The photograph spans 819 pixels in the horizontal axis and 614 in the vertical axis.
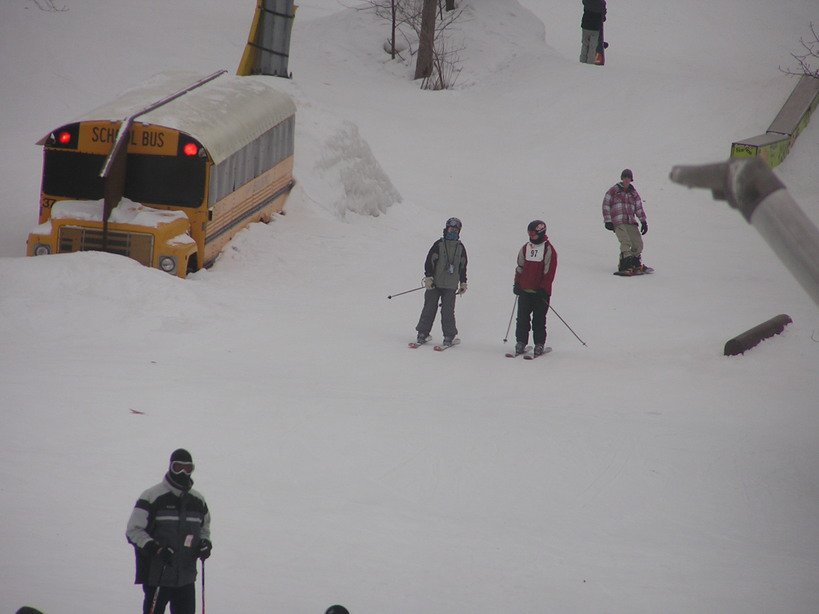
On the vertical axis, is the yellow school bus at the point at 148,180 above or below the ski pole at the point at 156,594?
below

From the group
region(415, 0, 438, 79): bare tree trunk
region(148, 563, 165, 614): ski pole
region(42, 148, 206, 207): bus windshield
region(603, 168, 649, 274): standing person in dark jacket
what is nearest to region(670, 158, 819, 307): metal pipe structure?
region(148, 563, 165, 614): ski pole

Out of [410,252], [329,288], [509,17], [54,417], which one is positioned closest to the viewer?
[54,417]

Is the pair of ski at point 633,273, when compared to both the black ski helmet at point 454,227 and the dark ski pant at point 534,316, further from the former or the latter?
the black ski helmet at point 454,227

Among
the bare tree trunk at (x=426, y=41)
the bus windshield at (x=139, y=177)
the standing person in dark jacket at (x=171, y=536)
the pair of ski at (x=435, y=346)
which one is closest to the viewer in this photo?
the standing person in dark jacket at (x=171, y=536)

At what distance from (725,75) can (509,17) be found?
7430 millimetres

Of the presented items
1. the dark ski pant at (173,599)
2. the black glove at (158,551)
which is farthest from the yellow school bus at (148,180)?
the black glove at (158,551)

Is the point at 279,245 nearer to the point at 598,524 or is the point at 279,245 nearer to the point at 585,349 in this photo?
the point at 585,349

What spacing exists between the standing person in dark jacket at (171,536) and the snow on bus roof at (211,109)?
9.31 m

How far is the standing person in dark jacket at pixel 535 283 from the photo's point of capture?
43.6 feet

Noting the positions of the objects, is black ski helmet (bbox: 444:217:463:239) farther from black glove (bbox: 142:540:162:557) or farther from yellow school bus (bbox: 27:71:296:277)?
black glove (bbox: 142:540:162:557)

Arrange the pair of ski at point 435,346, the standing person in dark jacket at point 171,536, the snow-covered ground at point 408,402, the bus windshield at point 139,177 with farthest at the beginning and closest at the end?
1. the bus windshield at point 139,177
2. the pair of ski at point 435,346
3. the snow-covered ground at point 408,402
4. the standing person in dark jacket at point 171,536

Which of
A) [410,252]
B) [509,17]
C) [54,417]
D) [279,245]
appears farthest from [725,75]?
[54,417]

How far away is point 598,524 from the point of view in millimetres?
8695

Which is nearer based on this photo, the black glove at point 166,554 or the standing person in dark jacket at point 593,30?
the black glove at point 166,554
